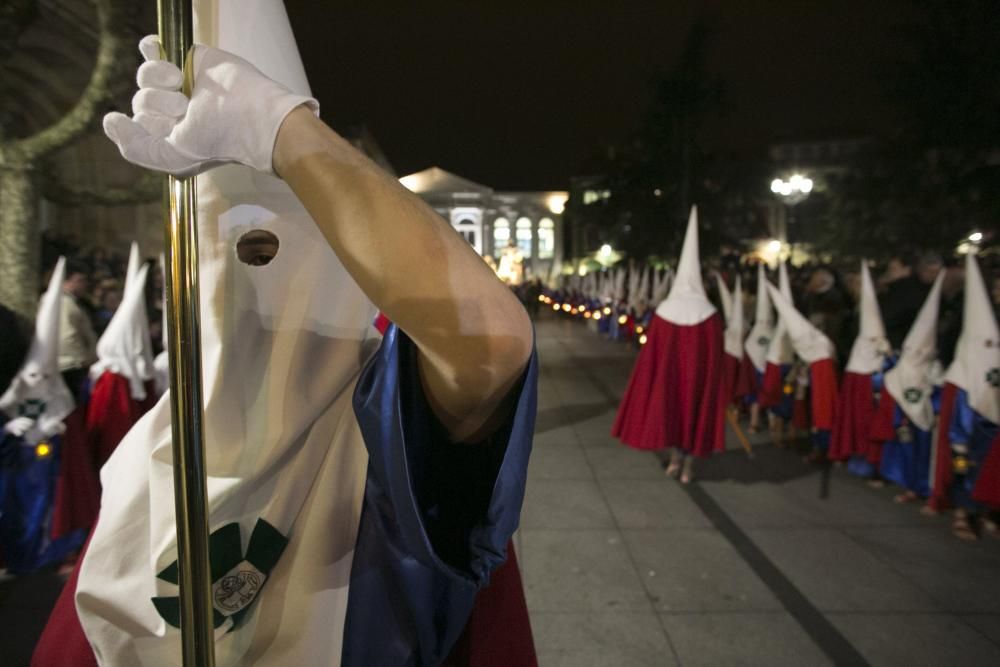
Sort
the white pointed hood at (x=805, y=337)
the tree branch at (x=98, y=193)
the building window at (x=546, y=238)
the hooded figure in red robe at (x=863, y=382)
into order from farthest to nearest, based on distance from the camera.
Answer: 1. the building window at (x=546, y=238)
2. the white pointed hood at (x=805, y=337)
3. the hooded figure in red robe at (x=863, y=382)
4. the tree branch at (x=98, y=193)

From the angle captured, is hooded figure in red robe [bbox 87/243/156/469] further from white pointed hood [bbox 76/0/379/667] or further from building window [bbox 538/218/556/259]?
building window [bbox 538/218/556/259]

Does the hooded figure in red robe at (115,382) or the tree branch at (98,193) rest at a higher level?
the tree branch at (98,193)

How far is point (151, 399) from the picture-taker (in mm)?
5348

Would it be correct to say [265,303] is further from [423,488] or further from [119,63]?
[119,63]

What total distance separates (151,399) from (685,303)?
15.9 ft

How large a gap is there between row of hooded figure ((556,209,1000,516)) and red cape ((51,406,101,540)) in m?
4.45

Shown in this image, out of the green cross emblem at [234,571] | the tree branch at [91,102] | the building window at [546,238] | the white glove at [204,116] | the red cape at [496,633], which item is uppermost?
the building window at [546,238]

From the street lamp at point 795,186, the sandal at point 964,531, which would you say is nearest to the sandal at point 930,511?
the sandal at point 964,531

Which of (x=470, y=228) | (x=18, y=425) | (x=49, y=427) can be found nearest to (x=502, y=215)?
(x=470, y=228)

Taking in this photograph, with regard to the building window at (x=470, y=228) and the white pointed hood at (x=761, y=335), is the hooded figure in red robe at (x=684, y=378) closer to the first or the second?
the white pointed hood at (x=761, y=335)

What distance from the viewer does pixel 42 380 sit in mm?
4141

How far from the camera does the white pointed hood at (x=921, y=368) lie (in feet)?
17.9

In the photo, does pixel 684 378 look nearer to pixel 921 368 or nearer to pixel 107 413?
Result: pixel 921 368

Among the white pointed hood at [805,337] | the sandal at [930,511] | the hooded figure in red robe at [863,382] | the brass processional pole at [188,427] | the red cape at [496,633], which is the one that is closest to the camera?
the brass processional pole at [188,427]
